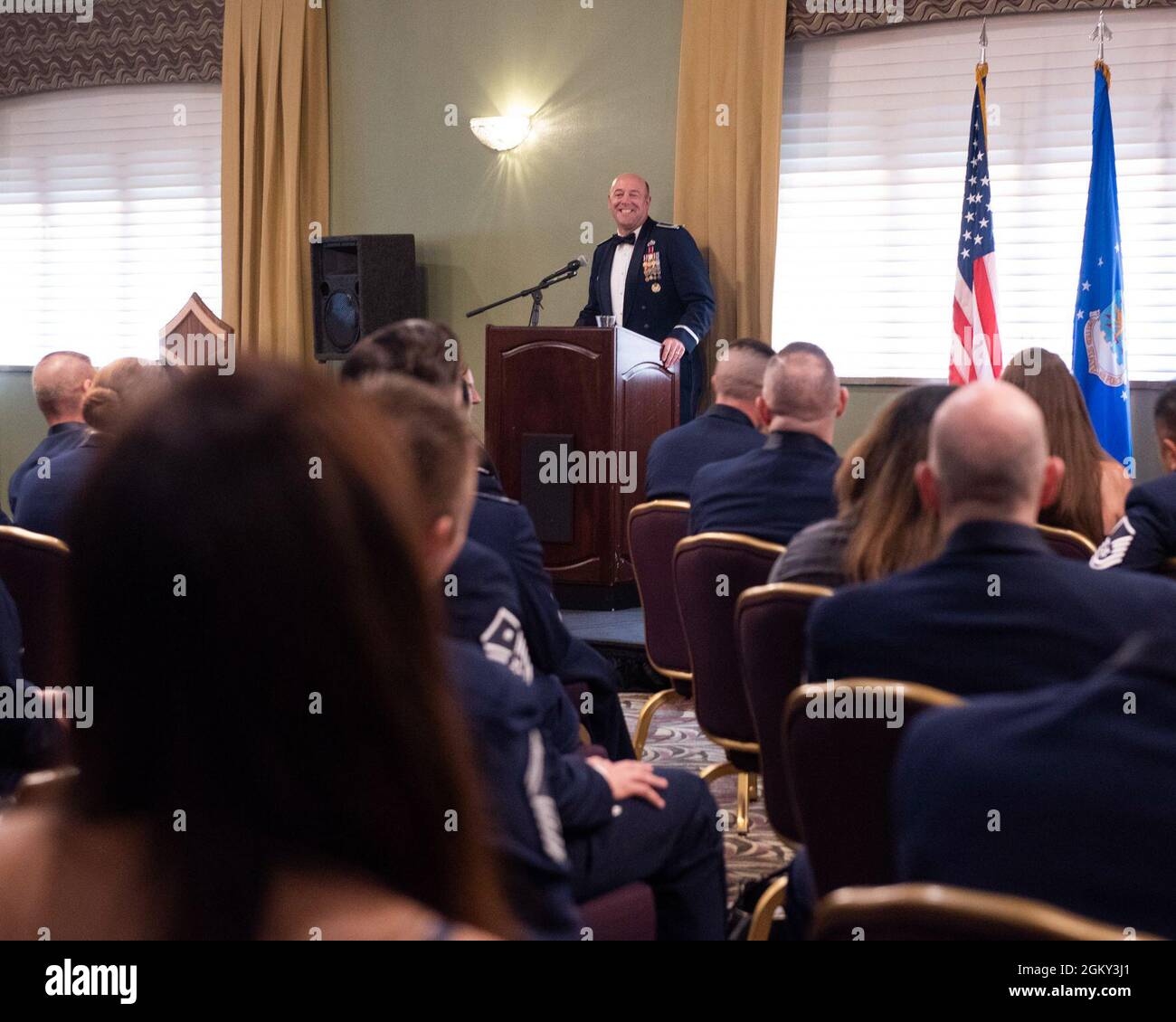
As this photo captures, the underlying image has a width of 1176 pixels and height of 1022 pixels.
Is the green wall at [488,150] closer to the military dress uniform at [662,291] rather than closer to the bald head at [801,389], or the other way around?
the military dress uniform at [662,291]

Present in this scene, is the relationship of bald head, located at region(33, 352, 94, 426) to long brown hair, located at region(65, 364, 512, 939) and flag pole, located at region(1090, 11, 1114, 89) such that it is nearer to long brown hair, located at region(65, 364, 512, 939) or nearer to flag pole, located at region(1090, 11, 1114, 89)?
long brown hair, located at region(65, 364, 512, 939)

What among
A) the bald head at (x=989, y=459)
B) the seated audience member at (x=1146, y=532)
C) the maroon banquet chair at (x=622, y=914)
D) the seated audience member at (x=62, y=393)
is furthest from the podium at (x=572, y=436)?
the bald head at (x=989, y=459)

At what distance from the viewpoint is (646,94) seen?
6867 mm

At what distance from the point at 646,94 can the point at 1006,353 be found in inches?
88.0

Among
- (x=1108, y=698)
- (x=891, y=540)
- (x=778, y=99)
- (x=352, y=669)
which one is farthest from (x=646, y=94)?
(x=352, y=669)

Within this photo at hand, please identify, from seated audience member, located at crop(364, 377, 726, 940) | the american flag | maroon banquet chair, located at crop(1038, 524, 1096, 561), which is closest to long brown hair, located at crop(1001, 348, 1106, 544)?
maroon banquet chair, located at crop(1038, 524, 1096, 561)

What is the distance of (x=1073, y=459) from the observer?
3258 mm

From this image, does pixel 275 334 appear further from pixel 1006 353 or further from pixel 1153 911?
pixel 1153 911

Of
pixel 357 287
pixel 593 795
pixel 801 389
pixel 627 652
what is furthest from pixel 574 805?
pixel 357 287

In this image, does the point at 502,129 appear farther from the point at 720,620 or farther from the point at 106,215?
the point at 720,620

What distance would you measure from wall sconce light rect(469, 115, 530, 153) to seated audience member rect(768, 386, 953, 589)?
5.12 meters

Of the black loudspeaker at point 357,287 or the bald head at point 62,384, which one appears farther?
the black loudspeaker at point 357,287

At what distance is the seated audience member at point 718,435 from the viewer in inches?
158

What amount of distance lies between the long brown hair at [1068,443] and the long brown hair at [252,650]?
8.99ft
